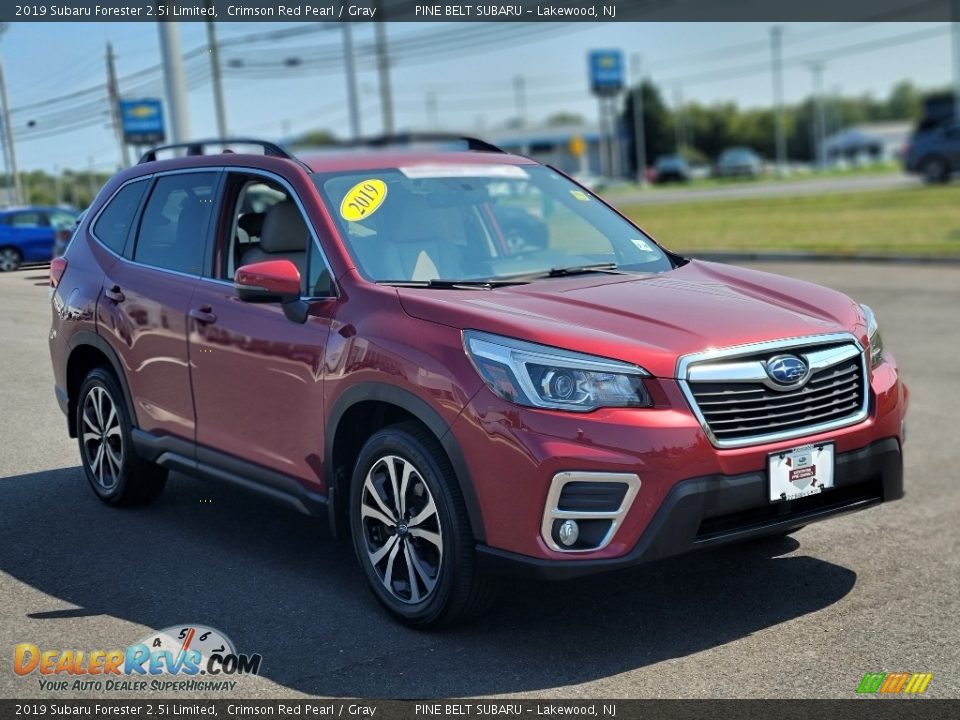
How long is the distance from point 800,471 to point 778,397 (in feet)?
0.90

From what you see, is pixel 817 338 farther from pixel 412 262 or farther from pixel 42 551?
pixel 42 551

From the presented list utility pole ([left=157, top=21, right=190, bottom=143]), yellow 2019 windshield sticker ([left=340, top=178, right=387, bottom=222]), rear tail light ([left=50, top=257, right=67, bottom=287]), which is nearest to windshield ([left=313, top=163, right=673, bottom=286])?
yellow 2019 windshield sticker ([left=340, top=178, right=387, bottom=222])

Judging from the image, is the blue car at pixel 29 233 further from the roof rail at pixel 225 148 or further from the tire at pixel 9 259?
the roof rail at pixel 225 148

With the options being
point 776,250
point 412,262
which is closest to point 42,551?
point 412,262

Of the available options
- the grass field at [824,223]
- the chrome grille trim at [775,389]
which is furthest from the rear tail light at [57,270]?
the grass field at [824,223]

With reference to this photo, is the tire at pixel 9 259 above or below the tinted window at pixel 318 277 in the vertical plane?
above

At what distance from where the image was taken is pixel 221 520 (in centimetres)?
610

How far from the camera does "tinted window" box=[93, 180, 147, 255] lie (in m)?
6.14

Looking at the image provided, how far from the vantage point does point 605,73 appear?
81.8m

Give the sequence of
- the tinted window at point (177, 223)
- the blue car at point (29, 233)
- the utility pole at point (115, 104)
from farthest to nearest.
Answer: the utility pole at point (115, 104)
the blue car at point (29, 233)
the tinted window at point (177, 223)

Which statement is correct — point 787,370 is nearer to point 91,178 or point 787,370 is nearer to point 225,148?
point 225,148

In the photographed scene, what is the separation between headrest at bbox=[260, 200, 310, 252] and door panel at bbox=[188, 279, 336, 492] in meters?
0.29

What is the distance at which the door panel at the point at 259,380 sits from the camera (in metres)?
4.82

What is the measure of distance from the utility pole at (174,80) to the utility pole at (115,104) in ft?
8.21
